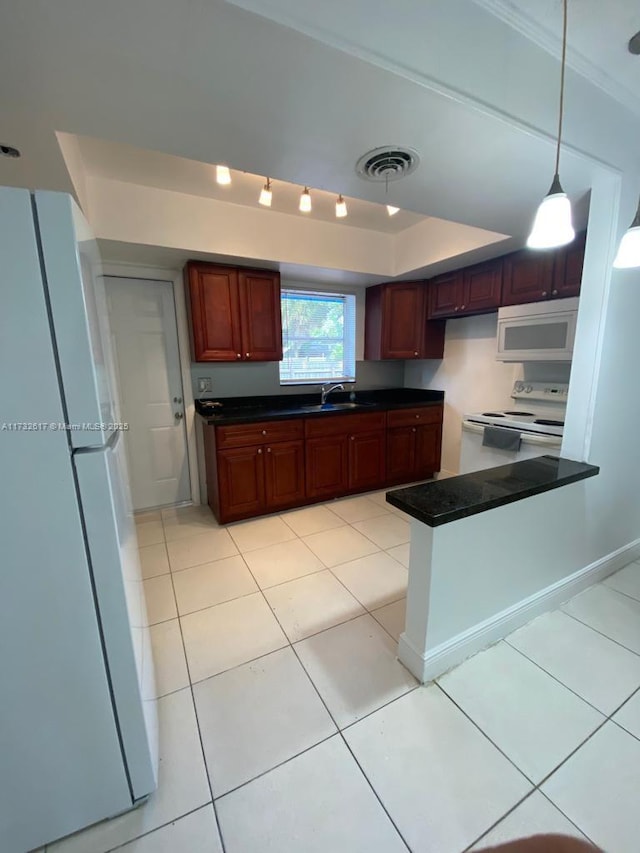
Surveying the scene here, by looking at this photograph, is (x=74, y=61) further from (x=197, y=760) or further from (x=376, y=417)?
(x=376, y=417)

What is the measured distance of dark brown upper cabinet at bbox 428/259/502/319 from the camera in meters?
2.86

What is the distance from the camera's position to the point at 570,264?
2365 mm

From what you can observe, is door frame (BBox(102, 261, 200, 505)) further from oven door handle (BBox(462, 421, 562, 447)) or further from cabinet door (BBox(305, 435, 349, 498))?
oven door handle (BBox(462, 421, 562, 447))

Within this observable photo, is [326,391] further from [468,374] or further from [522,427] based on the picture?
[522,427]

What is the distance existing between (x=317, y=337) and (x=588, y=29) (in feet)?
8.89

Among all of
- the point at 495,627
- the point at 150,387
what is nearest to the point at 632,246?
the point at 495,627

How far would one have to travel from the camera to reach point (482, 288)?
2.95 metres

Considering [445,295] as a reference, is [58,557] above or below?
below

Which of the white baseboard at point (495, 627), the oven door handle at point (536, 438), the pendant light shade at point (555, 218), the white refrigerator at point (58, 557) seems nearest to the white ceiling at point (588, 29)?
the pendant light shade at point (555, 218)

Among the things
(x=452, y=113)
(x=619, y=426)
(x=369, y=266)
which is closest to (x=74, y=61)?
(x=452, y=113)

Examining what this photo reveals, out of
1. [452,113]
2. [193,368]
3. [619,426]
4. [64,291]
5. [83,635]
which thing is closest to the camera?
[64,291]

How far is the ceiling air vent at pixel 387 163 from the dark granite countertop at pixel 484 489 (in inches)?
53.6

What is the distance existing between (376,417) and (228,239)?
1.97 meters

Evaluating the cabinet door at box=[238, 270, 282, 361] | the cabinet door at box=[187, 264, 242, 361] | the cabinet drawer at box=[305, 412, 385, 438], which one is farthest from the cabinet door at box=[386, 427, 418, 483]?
the cabinet door at box=[187, 264, 242, 361]
